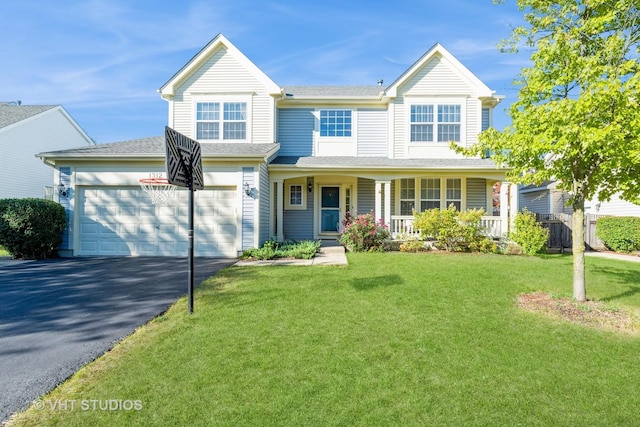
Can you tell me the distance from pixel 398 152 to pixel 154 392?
1218 centimetres

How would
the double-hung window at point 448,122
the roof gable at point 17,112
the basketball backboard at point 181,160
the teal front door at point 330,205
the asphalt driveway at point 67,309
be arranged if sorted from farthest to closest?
1. the roof gable at point 17,112
2. the teal front door at point 330,205
3. the double-hung window at point 448,122
4. the basketball backboard at point 181,160
5. the asphalt driveway at point 67,309

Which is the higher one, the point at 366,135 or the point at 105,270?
the point at 366,135

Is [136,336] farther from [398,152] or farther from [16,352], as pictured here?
[398,152]

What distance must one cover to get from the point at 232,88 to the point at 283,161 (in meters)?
3.62

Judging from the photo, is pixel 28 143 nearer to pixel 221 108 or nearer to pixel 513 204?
pixel 221 108

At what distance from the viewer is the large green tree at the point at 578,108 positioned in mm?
4746

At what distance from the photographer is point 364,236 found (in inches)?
455

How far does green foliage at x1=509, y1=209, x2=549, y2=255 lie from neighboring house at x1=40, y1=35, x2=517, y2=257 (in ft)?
2.47

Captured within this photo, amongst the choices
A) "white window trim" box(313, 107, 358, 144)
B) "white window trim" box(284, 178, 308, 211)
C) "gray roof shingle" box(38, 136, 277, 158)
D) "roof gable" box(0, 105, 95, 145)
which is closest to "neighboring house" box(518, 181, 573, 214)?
"white window trim" box(313, 107, 358, 144)

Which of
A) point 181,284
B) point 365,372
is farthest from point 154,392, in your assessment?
point 181,284

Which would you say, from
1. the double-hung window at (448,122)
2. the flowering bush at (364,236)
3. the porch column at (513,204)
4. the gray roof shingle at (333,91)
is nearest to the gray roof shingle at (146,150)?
the gray roof shingle at (333,91)

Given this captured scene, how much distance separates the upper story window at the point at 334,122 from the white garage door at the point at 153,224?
5032 mm

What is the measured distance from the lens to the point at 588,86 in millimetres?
5055

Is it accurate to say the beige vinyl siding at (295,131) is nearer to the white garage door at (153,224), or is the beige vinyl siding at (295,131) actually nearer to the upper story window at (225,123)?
the upper story window at (225,123)
